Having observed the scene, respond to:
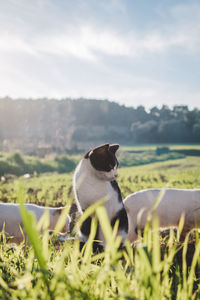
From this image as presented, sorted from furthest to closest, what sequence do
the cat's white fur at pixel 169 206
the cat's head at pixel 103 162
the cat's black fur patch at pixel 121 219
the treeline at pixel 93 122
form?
the treeline at pixel 93 122
the cat's white fur at pixel 169 206
the cat's black fur patch at pixel 121 219
the cat's head at pixel 103 162

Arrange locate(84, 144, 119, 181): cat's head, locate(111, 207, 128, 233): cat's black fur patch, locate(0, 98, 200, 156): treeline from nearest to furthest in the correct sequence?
locate(84, 144, 119, 181): cat's head → locate(111, 207, 128, 233): cat's black fur patch → locate(0, 98, 200, 156): treeline

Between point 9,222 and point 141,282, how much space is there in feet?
7.35

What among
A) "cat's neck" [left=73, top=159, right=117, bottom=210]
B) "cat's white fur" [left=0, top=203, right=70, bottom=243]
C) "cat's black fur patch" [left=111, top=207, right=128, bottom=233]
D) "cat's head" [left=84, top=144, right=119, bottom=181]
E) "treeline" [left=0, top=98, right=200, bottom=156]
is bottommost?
"cat's white fur" [left=0, top=203, right=70, bottom=243]

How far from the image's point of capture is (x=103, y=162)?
2025 millimetres

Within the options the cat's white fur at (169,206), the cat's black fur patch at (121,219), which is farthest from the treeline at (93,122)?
the cat's black fur patch at (121,219)

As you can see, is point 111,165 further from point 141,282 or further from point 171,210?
point 141,282

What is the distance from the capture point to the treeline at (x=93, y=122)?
43.8 meters

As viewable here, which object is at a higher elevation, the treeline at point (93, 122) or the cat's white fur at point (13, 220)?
the treeline at point (93, 122)

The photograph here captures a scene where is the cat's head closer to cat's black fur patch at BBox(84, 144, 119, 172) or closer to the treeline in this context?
cat's black fur patch at BBox(84, 144, 119, 172)

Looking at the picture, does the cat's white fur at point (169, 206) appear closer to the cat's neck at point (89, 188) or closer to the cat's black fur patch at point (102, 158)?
the cat's neck at point (89, 188)

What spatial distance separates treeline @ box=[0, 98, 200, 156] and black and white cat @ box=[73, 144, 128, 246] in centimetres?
3237

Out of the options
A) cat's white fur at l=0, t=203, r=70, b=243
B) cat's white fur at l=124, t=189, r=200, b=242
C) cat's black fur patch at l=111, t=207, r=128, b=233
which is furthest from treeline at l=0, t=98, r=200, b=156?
cat's black fur patch at l=111, t=207, r=128, b=233

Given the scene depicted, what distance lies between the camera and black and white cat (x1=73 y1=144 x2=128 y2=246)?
2029mm

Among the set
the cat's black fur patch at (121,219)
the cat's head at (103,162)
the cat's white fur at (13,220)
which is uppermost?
the cat's head at (103,162)
